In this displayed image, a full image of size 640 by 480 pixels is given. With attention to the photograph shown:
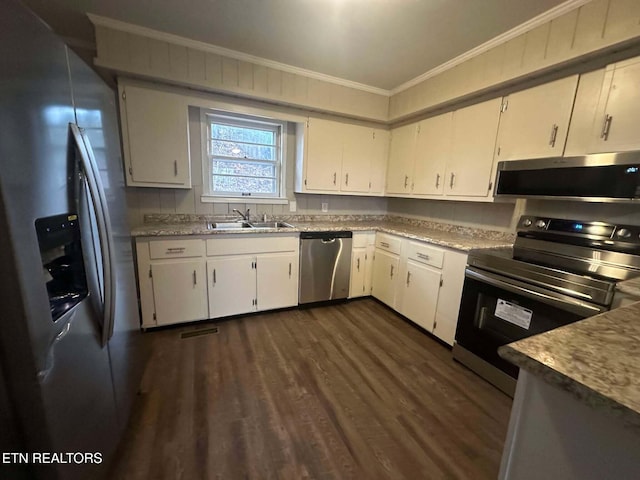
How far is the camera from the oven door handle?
1.43 meters

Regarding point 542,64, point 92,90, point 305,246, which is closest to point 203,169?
point 305,246

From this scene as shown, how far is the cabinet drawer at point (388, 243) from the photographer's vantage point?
9.45 ft

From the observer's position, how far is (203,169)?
289cm

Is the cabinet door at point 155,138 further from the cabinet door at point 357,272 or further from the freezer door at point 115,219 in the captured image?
the cabinet door at point 357,272

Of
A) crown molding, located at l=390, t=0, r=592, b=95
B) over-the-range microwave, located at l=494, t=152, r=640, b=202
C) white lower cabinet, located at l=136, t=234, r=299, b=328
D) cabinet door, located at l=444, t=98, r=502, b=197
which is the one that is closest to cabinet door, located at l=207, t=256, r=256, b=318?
white lower cabinet, located at l=136, t=234, r=299, b=328

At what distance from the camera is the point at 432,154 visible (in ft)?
9.32

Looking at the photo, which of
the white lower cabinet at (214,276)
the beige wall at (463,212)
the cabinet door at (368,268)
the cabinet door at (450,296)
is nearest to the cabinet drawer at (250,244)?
the white lower cabinet at (214,276)

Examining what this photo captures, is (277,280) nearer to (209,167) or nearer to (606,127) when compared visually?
(209,167)

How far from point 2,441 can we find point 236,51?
2.86m

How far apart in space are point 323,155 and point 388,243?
4.17 feet

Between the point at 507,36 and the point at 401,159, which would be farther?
the point at 401,159

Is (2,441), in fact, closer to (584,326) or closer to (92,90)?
(92,90)

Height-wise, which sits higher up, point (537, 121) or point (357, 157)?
point (537, 121)

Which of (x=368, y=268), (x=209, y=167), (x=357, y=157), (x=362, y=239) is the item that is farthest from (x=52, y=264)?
(x=357, y=157)
